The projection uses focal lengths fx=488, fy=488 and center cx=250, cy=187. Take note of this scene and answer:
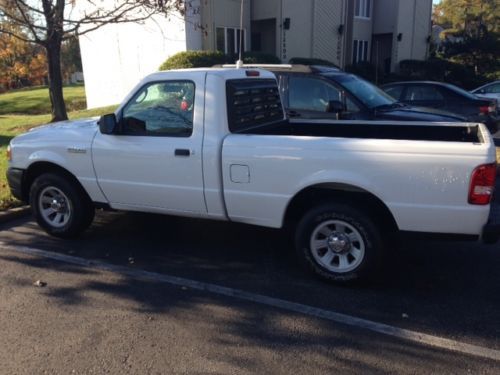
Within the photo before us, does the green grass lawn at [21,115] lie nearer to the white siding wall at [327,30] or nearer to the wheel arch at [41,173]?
the wheel arch at [41,173]

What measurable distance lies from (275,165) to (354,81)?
4.32 metres

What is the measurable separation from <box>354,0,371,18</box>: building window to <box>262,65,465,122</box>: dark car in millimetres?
21907

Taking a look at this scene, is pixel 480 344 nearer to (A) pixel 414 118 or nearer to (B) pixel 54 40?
(A) pixel 414 118

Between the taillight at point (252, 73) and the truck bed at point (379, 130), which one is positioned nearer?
the truck bed at point (379, 130)

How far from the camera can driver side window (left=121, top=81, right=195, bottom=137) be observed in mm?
4609

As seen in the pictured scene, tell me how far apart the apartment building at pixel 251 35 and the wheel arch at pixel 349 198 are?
12.4 m

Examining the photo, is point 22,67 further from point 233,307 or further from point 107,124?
point 233,307

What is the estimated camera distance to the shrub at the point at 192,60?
55.2 feet

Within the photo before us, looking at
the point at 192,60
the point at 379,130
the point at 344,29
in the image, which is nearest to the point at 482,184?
the point at 379,130

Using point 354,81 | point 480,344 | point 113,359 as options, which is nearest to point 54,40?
point 354,81

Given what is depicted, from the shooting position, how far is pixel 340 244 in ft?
13.8

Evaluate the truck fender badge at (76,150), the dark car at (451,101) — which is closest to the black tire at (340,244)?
the truck fender badge at (76,150)

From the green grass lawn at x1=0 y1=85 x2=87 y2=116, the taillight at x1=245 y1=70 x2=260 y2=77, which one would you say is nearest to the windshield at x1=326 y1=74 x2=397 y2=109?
the taillight at x1=245 y1=70 x2=260 y2=77

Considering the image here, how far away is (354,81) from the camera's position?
313 inches
